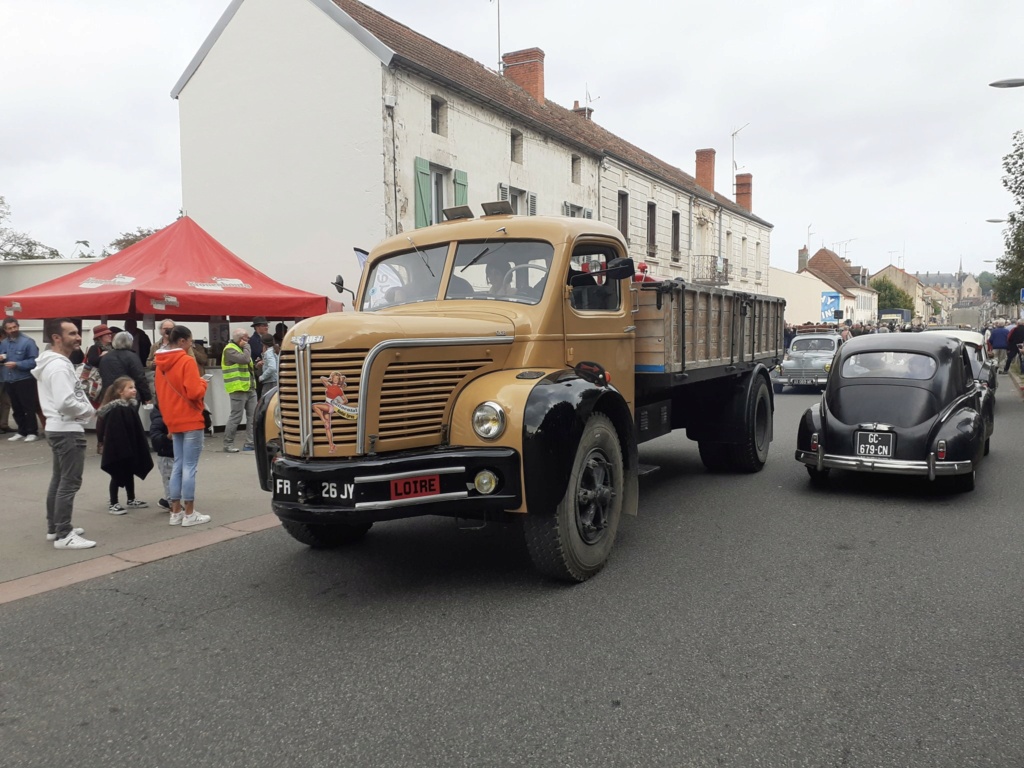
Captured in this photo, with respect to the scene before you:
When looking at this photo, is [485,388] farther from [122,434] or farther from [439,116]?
[439,116]

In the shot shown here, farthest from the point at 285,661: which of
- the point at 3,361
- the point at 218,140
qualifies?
the point at 218,140

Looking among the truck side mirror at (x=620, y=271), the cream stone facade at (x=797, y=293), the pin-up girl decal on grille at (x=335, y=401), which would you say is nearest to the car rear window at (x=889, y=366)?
the truck side mirror at (x=620, y=271)

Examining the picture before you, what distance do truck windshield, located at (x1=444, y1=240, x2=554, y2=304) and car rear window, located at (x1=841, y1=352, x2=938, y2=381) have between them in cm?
424

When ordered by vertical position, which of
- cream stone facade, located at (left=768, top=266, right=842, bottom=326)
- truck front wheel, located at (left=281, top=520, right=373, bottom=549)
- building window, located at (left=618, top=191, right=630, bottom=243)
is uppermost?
building window, located at (left=618, top=191, right=630, bottom=243)

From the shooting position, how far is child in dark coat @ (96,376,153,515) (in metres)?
6.66

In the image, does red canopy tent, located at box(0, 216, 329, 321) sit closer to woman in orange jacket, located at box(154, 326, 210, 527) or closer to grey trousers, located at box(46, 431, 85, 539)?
woman in orange jacket, located at box(154, 326, 210, 527)

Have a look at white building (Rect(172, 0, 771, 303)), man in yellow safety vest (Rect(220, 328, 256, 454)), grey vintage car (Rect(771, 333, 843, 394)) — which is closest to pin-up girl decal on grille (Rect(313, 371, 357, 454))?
man in yellow safety vest (Rect(220, 328, 256, 454))

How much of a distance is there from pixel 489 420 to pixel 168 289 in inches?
341

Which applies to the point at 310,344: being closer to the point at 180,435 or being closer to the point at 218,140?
the point at 180,435

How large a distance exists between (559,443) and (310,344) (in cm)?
154

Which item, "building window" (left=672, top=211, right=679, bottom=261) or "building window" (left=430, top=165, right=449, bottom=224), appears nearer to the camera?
"building window" (left=430, top=165, right=449, bottom=224)

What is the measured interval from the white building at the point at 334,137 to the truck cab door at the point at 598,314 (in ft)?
38.0

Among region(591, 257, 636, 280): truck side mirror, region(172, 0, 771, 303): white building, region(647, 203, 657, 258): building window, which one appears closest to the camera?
region(591, 257, 636, 280): truck side mirror

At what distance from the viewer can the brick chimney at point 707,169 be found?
3756 centimetres
